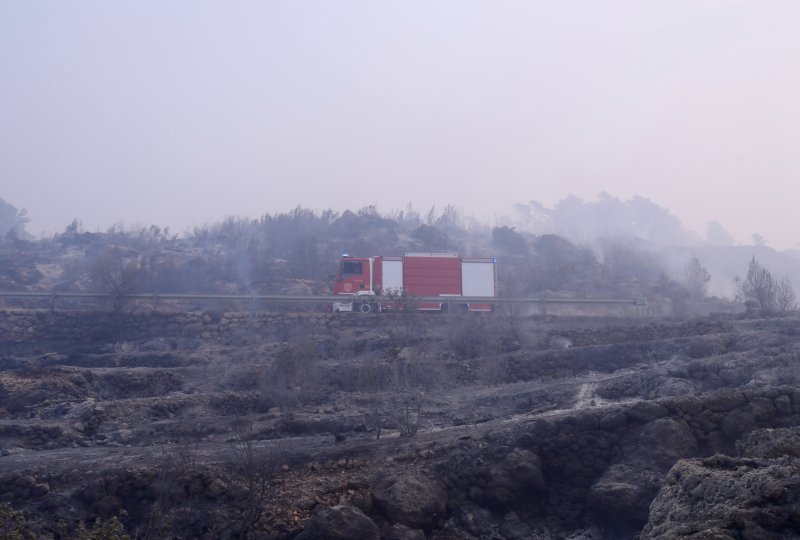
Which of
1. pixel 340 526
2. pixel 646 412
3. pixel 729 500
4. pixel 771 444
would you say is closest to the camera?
pixel 729 500

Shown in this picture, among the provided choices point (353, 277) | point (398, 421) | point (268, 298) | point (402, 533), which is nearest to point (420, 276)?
point (353, 277)

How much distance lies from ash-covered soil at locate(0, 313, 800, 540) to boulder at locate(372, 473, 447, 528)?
0.02m

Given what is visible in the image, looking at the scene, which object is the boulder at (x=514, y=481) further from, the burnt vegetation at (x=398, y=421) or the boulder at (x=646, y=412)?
the boulder at (x=646, y=412)

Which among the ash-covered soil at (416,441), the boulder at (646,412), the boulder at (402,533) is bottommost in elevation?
the boulder at (402,533)

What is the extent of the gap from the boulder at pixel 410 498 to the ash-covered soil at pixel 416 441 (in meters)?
0.02

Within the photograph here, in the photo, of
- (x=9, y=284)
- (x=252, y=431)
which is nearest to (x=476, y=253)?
(x=9, y=284)

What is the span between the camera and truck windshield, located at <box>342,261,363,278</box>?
110ft

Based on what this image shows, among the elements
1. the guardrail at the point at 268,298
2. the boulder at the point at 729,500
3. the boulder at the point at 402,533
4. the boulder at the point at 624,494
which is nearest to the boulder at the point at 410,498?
the boulder at the point at 402,533

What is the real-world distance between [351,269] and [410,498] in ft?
75.6

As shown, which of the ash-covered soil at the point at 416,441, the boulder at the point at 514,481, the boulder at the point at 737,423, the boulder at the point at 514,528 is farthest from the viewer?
the boulder at the point at 737,423

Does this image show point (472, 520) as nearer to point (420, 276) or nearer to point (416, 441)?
point (416, 441)

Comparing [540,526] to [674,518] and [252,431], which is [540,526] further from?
[252,431]

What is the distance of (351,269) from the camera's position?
33.5m

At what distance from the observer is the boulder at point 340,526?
984 cm
